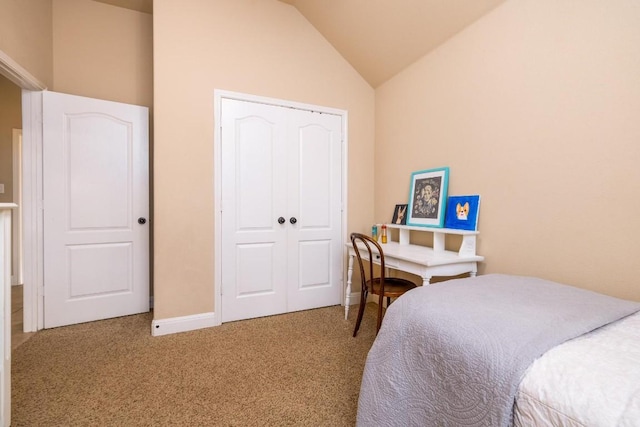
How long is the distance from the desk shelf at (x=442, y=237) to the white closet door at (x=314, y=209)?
0.66 metres

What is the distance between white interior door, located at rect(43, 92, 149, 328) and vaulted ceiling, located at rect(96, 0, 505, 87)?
1.13 metres

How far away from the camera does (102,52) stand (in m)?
2.62

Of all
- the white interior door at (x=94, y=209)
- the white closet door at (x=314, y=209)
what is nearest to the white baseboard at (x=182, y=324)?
the white interior door at (x=94, y=209)

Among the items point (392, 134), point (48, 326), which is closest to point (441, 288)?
point (392, 134)

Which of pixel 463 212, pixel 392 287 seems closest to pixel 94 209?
pixel 392 287

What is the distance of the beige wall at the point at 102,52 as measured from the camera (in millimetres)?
2508

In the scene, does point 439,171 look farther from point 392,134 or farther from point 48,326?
point 48,326

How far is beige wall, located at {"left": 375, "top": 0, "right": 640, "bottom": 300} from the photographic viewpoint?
51.3 inches

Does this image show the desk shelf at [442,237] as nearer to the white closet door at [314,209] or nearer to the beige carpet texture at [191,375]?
the white closet door at [314,209]

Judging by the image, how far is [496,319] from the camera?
878 millimetres

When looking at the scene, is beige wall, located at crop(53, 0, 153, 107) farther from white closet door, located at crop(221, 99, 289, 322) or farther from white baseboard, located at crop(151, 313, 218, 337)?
white baseboard, located at crop(151, 313, 218, 337)

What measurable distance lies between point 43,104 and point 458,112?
3.28 m

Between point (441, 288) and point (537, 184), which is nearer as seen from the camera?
point (441, 288)

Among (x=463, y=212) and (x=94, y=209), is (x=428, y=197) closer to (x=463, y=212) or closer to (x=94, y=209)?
(x=463, y=212)
